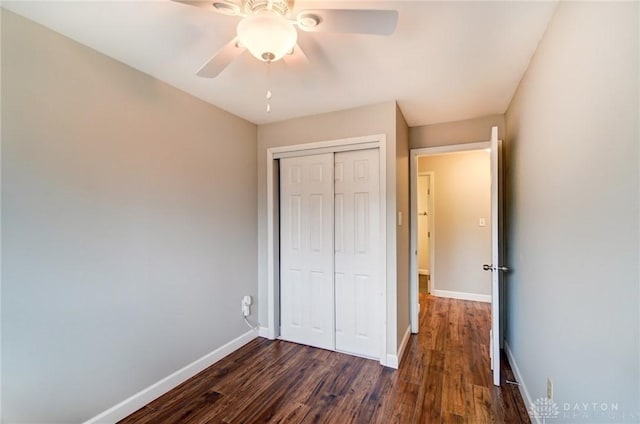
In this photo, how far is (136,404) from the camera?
74.8 inches

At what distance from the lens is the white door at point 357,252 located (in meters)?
2.61

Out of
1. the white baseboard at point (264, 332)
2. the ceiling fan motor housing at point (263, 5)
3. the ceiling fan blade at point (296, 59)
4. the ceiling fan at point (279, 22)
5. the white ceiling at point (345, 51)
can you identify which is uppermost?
the white ceiling at point (345, 51)

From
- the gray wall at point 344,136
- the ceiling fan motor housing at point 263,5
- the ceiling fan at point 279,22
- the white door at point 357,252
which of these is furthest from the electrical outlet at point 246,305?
the ceiling fan motor housing at point 263,5

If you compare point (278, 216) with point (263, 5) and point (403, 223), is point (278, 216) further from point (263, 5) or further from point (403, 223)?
point (263, 5)

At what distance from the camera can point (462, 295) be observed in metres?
4.37

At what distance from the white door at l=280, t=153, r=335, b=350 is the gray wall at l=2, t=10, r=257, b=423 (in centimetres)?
75

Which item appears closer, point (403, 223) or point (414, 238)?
point (403, 223)

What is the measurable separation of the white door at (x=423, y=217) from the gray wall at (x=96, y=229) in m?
3.60

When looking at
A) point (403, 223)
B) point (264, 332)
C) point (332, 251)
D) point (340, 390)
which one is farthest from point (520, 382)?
point (264, 332)

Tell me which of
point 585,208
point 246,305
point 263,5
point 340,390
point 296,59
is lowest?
point 340,390

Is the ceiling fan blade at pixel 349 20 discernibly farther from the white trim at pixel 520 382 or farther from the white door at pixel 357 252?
the white trim at pixel 520 382

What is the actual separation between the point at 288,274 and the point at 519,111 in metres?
2.58

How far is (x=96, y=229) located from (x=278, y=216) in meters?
1.66

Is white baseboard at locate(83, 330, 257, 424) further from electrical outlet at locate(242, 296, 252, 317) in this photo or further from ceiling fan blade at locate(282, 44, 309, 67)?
ceiling fan blade at locate(282, 44, 309, 67)
